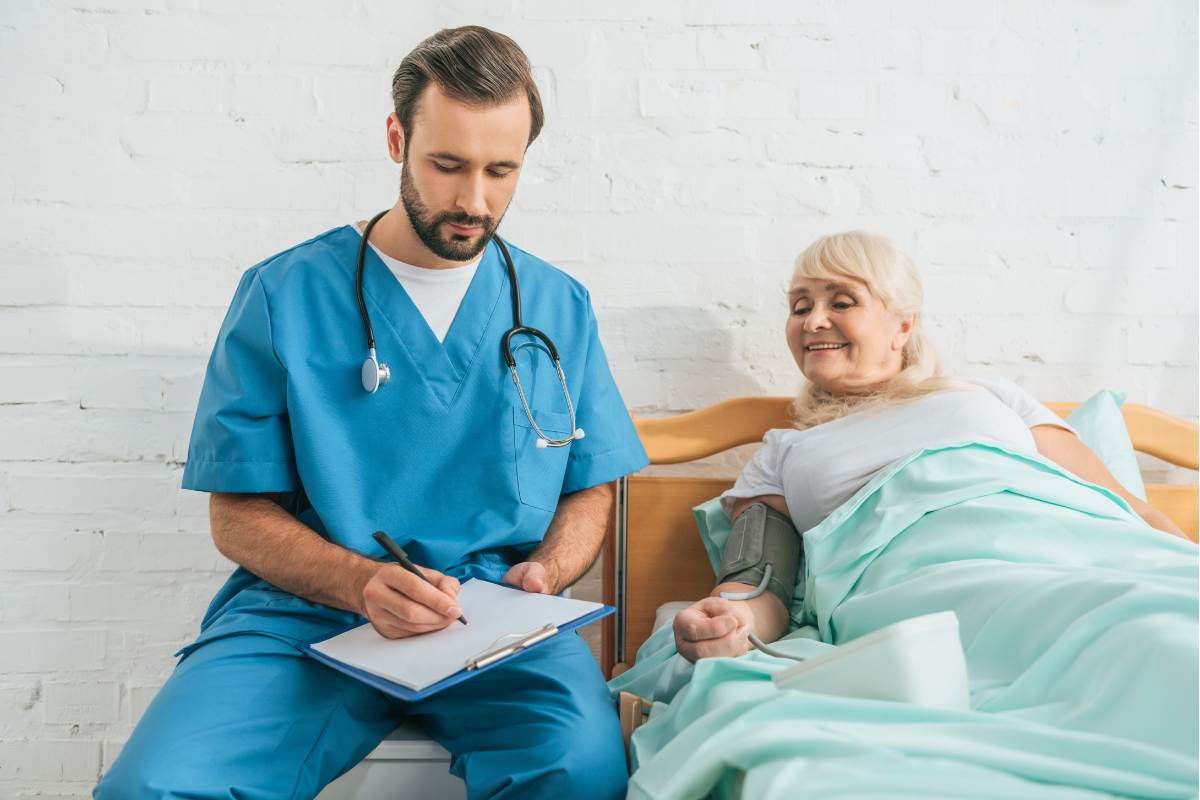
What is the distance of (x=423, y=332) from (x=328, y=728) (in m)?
0.51

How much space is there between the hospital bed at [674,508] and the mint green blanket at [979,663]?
244 mm

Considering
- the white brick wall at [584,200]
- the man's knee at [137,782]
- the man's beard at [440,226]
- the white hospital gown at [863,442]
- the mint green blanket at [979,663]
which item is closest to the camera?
the mint green blanket at [979,663]

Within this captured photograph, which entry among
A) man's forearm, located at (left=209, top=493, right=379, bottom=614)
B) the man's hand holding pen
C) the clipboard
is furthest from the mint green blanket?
man's forearm, located at (left=209, top=493, right=379, bottom=614)

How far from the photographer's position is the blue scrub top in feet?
4.01

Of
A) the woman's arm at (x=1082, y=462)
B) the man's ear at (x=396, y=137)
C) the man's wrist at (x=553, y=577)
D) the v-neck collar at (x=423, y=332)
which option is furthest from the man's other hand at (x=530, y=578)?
the woman's arm at (x=1082, y=462)

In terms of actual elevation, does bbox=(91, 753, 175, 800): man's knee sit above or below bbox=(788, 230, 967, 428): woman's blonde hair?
below

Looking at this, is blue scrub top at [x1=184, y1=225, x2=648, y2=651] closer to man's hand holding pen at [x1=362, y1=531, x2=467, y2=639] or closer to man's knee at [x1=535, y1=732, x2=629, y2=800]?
man's hand holding pen at [x1=362, y1=531, x2=467, y2=639]

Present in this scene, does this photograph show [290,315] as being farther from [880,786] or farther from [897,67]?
[897,67]

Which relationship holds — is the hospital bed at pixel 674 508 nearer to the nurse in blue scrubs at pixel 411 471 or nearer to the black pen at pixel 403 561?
the nurse in blue scrubs at pixel 411 471

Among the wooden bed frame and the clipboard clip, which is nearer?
the clipboard clip

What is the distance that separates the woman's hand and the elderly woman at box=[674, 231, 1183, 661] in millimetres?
301

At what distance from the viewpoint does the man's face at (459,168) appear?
1.22 m

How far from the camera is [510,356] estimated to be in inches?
51.4

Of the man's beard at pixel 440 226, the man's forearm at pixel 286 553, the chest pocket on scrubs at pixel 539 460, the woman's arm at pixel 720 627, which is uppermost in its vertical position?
the man's beard at pixel 440 226
